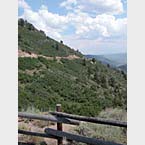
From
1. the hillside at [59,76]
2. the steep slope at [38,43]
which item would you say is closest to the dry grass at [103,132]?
the hillside at [59,76]

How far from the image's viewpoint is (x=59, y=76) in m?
22.2

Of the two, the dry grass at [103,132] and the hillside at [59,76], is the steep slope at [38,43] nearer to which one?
the hillside at [59,76]

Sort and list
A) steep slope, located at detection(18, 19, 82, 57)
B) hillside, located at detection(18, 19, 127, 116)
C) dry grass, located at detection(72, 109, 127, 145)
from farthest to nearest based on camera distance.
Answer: steep slope, located at detection(18, 19, 82, 57)
hillside, located at detection(18, 19, 127, 116)
dry grass, located at detection(72, 109, 127, 145)

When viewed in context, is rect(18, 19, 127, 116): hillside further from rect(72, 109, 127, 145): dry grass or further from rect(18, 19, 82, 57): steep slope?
rect(72, 109, 127, 145): dry grass

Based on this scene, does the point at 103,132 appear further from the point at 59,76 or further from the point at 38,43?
the point at 38,43

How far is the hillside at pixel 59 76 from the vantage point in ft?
53.6

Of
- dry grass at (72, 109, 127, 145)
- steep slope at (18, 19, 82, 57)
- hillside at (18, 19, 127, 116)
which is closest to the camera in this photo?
dry grass at (72, 109, 127, 145)

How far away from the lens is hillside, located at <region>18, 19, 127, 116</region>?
16.4 meters

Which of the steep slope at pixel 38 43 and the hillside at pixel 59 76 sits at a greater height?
the steep slope at pixel 38 43

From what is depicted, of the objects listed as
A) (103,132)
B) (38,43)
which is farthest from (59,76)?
(103,132)

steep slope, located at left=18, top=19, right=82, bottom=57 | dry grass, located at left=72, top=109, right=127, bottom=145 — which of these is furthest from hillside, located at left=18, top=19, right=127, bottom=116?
dry grass, located at left=72, top=109, right=127, bottom=145
